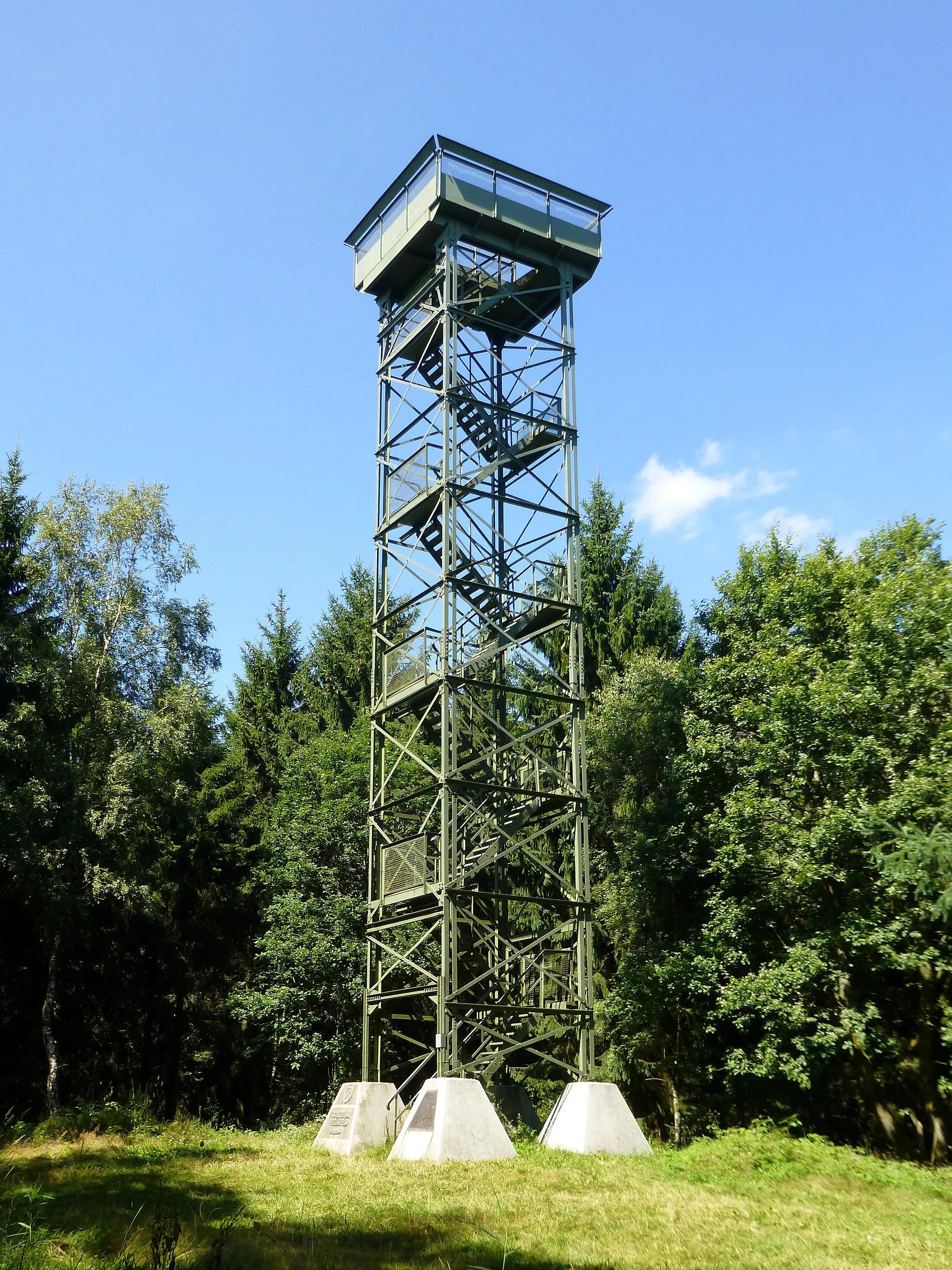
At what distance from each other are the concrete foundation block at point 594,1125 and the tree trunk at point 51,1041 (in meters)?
11.1

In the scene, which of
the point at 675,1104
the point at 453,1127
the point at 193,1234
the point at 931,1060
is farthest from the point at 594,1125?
the point at 193,1234

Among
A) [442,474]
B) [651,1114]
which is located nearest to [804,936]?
[651,1114]

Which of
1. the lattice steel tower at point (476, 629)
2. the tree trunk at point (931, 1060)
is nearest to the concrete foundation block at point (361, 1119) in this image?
the lattice steel tower at point (476, 629)

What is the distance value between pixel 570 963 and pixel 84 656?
13393 millimetres

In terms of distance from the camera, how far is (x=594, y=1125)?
17.8 meters

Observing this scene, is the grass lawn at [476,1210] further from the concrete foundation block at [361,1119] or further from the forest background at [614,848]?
the forest background at [614,848]

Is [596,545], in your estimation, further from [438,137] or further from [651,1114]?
[651,1114]

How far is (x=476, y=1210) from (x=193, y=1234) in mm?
3848

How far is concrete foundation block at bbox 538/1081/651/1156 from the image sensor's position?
1762cm

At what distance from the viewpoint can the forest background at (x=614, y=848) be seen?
19734mm

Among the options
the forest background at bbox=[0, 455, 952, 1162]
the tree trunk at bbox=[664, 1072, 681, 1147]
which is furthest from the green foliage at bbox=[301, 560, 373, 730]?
→ the tree trunk at bbox=[664, 1072, 681, 1147]

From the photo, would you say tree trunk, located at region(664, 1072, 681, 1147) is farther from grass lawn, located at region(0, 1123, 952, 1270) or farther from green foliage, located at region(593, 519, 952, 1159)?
grass lawn, located at region(0, 1123, 952, 1270)

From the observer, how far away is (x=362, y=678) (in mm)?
34469

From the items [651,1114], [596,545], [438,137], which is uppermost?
[438,137]
